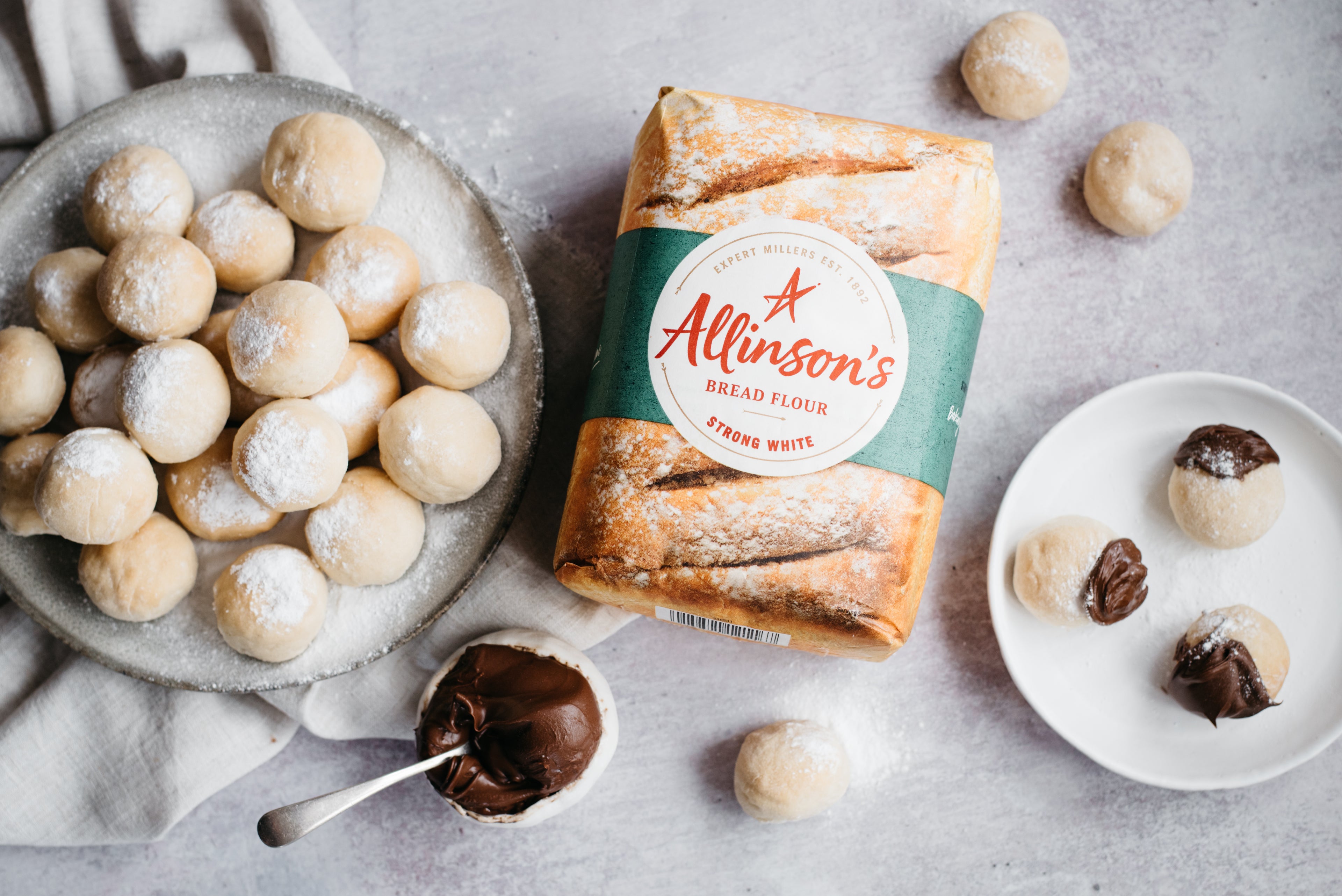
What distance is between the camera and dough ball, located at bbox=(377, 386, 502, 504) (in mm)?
1165

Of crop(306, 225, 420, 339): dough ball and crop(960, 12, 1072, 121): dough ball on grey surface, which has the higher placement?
crop(960, 12, 1072, 121): dough ball on grey surface

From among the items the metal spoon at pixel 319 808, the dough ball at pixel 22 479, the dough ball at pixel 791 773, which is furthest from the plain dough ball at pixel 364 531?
the dough ball at pixel 791 773

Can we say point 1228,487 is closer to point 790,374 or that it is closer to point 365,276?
point 790,374

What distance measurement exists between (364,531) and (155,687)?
54cm

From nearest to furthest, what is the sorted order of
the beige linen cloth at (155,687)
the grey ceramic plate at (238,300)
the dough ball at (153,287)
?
the dough ball at (153,287) < the grey ceramic plate at (238,300) < the beige linen cloth at (155,687)

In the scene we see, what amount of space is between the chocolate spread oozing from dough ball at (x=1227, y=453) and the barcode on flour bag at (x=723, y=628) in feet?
2.32

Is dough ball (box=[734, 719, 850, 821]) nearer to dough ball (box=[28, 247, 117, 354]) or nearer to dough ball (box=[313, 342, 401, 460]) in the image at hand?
dough ball (box=[313, 342, 401, 460])

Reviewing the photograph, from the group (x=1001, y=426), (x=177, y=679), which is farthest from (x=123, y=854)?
(x=1001, y=426)

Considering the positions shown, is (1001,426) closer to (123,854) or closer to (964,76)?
(964,76)

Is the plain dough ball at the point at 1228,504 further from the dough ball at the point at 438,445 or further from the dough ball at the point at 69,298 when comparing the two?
the dough ball at the point at 69,298

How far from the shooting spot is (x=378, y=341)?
132 centimetres

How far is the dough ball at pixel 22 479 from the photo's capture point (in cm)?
121

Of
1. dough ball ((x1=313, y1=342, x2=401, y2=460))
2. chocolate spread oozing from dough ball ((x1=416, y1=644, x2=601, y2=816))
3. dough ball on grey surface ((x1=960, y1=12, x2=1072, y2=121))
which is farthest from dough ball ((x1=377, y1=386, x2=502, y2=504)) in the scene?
dough ball on grey surface ((x1=960, y1=12, x2=1072, y2=121))

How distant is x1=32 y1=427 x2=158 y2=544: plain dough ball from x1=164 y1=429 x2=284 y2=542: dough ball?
0.21ft
